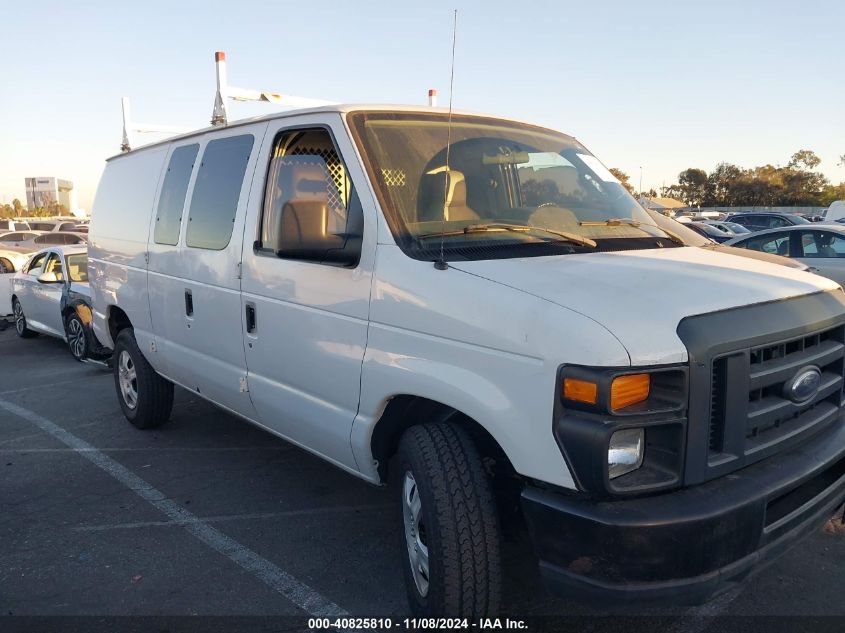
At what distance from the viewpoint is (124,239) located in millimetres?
5531

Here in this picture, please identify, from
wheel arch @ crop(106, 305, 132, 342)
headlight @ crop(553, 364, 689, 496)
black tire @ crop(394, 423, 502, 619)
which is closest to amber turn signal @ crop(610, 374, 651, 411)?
headlight @ crop(553, 364, 689, 496)

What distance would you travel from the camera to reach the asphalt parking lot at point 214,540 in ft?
10.7

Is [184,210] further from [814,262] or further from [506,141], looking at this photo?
[814,262]

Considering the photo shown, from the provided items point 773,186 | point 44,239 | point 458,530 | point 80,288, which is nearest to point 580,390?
point 458,530

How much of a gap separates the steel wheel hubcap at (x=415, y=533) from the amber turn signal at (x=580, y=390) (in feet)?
2.75

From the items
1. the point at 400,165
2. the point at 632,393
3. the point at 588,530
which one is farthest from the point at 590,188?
the point at 588,530

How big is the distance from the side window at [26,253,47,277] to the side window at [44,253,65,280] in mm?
216

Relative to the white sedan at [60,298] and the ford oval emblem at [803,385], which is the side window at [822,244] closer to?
the ford oval emblem at [803,385]

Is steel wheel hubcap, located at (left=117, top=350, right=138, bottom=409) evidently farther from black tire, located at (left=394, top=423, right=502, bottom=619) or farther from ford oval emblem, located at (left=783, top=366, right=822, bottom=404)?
ford oval emblem, located at (left=783, top=366, right=822, bottom=404)

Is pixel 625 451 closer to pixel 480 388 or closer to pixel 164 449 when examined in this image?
pixel 480 388

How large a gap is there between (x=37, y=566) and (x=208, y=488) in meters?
1.17

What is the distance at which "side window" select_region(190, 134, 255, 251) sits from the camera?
13.3 feet

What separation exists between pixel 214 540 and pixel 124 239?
2714 mm

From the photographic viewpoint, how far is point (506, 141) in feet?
12.5
